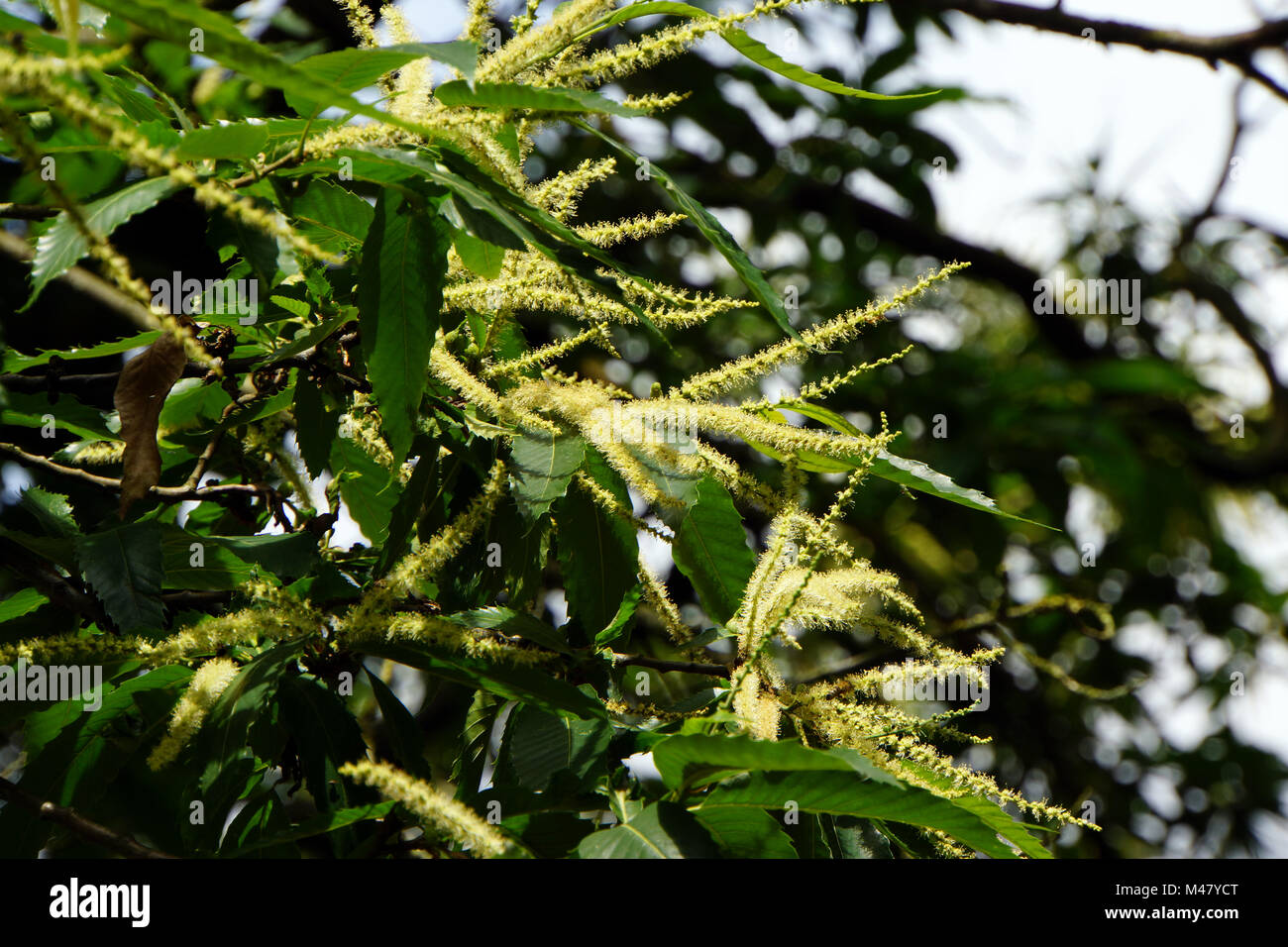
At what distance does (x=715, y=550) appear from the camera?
1.60m

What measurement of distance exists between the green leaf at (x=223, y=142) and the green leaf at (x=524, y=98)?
0.22m

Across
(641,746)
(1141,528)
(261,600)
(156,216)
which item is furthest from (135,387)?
(1141,528)

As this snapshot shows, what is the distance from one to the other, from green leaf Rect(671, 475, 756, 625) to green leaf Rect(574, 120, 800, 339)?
0.95 ft

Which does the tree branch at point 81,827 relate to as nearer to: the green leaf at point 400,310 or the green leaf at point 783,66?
the green leaf at point 400,310

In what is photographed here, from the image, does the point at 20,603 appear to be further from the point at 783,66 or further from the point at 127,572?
the point at 783,66

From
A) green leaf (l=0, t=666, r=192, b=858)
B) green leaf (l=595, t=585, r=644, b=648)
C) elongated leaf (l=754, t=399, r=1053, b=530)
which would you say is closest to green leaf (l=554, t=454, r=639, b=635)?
green leaf (l=595, t=585, r=644, b=648)

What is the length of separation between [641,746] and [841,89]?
904 mm

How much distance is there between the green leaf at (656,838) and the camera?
47.1 inches

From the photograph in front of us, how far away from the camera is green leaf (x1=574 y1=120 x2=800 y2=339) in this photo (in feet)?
4.58

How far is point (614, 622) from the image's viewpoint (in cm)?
164

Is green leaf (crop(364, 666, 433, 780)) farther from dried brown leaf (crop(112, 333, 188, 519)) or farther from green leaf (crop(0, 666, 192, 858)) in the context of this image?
dried brown leaf (crop(112, 333, 188, 519))

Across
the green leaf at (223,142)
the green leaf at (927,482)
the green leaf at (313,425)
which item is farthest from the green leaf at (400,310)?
the green leaf at (927,482)

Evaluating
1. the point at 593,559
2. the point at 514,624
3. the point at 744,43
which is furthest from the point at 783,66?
the point at 514,624
